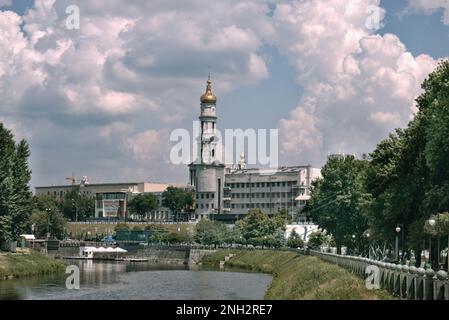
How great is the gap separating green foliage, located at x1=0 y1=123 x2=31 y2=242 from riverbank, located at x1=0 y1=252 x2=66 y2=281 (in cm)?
349

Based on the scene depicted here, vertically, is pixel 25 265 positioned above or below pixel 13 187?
below

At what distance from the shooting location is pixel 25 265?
4385 inches

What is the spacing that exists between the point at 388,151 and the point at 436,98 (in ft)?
50.4

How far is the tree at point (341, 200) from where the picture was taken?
11656 centimetres

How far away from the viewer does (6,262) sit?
10850cm

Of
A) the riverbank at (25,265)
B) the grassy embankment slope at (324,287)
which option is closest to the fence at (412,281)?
the grassy embankment slope at (324,287)

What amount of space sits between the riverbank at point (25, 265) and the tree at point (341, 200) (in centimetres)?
4022

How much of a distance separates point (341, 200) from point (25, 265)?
147 feet

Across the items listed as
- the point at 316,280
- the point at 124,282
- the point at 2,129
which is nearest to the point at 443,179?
the point at 316,280

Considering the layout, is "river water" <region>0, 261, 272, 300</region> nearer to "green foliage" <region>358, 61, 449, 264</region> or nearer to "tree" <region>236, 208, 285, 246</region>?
"green foliage" <region>358, 61, 449, 264</region>

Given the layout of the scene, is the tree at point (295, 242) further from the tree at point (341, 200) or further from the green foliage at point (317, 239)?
the tree at point (341, 200)

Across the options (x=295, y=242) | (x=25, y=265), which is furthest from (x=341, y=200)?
(x=295, y=242)

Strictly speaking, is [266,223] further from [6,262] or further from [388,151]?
[388,151]

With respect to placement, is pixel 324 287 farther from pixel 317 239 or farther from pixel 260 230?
pixel 260 230
